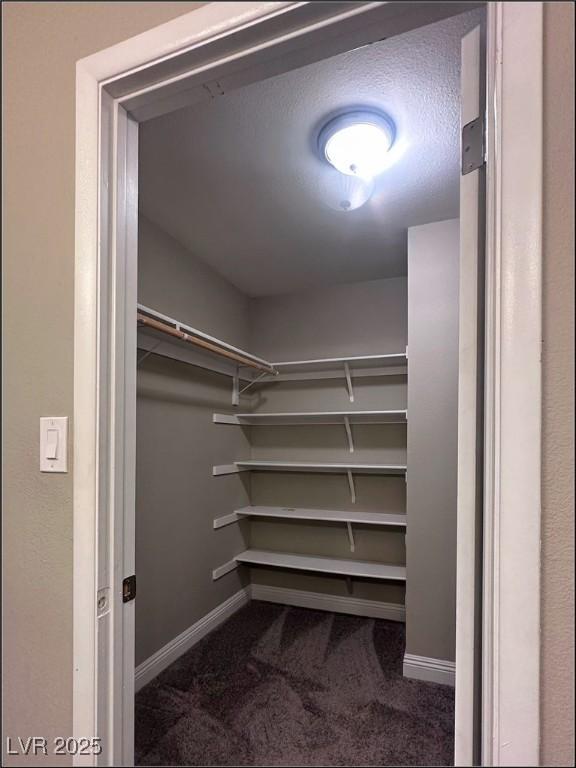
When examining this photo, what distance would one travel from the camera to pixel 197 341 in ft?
7.34

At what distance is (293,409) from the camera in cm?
328

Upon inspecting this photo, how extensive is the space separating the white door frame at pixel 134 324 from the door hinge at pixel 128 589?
0.02 meters

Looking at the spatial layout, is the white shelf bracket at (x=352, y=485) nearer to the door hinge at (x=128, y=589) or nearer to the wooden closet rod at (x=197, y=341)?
the wooden closet rod at (x=197, y=341)

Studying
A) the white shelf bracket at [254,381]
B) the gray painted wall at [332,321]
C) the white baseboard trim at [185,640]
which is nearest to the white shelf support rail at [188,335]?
the white shelf bracket at [254,381]

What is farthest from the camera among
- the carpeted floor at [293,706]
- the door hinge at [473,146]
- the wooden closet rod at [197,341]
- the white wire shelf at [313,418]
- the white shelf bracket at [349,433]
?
the white shelf bracket at [349,433]

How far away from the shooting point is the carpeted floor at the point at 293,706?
1660 millimetres

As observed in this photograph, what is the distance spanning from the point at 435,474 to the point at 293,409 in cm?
133

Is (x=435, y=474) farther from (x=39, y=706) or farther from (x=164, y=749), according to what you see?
(x=39, y=706)

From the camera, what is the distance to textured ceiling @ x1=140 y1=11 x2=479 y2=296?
1.31m

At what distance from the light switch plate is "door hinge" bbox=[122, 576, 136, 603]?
268mm

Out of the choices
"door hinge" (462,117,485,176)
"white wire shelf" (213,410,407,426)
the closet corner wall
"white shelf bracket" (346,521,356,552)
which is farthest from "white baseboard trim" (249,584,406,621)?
"door hinge" (462,117,485,176)

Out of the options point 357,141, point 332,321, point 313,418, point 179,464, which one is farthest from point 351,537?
point 357,141

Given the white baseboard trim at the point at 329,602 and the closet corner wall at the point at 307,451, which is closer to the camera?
the closet corner wall at the point at 307,451

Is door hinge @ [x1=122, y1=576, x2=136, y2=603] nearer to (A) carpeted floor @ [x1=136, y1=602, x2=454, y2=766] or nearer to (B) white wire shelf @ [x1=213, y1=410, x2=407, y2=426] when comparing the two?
(A) carpeted floor @ [x1=136, y1=602, x2=454, y2=766]
